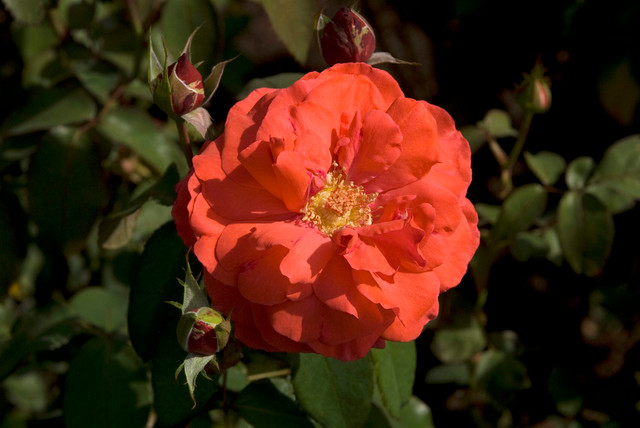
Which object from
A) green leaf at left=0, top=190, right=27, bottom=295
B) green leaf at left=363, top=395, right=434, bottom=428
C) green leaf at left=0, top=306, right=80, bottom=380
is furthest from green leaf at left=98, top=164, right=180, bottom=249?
green leaf at left=363, top=395, right=434, bottom=428

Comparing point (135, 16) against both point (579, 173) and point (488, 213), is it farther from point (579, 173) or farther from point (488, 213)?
point (579, 173)

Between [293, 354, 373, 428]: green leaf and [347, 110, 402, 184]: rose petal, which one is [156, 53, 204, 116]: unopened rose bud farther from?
[293, 354, 373, 428]: green leaf

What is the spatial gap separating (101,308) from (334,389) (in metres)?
0.67

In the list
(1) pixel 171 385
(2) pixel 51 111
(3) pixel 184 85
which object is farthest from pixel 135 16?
(1) pixel 171 385

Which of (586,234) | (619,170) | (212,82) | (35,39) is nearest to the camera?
(212,82)

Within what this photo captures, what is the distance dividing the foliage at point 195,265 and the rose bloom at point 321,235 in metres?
0.10

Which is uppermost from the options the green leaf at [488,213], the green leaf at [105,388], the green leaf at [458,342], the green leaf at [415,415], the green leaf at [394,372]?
the green leaf at [394,372]

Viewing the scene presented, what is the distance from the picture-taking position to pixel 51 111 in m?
1.31

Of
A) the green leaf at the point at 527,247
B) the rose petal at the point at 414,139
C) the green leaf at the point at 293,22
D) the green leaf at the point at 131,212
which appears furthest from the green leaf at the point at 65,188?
Answer: the green leaf at the point at 527,247

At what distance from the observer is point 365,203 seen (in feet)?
3.05

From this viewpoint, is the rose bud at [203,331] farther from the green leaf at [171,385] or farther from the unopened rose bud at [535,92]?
the unopened rose bud at [535,92]

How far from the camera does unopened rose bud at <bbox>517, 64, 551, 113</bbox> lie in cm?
124

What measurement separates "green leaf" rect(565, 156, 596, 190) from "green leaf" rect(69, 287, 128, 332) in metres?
1.04

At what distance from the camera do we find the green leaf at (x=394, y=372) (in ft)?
3.33
